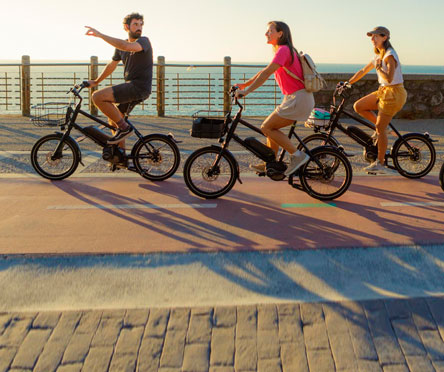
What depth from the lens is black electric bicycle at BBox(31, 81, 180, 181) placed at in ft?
24.6

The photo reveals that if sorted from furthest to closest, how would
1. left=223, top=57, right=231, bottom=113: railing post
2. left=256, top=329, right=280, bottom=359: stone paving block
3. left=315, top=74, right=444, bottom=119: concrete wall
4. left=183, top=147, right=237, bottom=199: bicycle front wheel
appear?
left=223, top=57, right=231, bottom=113: railing post < left=315, top=74, right=444, bottom=119: concrete wall < left=183, top=147, right=237, bottom=199: bicycle front wheel < left=256, top=329, right=280, bottom=359: stone paving block

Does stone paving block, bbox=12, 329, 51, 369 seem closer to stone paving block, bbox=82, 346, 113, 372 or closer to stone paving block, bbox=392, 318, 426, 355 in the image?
stone paving block, bbox=82, 346, 113, 372

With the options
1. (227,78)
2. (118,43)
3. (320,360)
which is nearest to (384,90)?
(118,43)

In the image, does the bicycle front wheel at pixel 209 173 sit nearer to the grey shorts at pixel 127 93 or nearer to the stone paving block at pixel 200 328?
the grey shorts at pixel 127 93

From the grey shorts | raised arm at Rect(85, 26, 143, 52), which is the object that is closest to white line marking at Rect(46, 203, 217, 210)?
the grey shorts

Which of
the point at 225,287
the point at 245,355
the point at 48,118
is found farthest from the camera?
the point at 48,118

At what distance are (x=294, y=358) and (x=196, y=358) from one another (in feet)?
1.68

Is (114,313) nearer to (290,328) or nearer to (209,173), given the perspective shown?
(290,328)

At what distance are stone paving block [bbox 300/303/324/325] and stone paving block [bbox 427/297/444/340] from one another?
656 millimetres

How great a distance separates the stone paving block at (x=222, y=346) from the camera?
10.5 ft

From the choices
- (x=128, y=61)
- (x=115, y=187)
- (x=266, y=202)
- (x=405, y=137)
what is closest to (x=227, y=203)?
(x=266, y=202)

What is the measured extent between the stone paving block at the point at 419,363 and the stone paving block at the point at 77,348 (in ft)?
5.54

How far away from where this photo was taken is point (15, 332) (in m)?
3.44

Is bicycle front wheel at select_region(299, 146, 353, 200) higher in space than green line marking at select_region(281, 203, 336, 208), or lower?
higher
